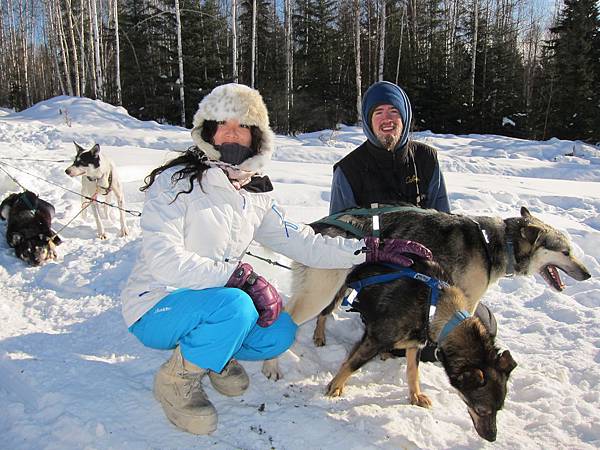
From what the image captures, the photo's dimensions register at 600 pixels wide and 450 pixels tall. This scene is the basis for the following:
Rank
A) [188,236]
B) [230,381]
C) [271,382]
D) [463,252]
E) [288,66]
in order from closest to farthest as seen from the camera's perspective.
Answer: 1. [188,236]
2. [230,381]
3. [271,382]
4. [463,252]
5. [288,66]

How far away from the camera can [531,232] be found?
311cm

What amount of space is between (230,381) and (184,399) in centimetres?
35

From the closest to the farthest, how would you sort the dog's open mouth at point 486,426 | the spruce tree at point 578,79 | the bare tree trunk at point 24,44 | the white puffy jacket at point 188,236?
the white puffy jacket at point 188,236, the dog's open mouth at point 486,426, the spruce tree at point 578,79, the bare tree trunk at point 24,44

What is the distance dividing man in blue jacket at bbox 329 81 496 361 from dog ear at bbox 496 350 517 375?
59.7 inches

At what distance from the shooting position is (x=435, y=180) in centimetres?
361

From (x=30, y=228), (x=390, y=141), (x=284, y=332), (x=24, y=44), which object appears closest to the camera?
(x=284, y=332)

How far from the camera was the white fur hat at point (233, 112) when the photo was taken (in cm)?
223

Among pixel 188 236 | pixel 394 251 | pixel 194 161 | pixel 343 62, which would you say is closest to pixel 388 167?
pixel 394 251

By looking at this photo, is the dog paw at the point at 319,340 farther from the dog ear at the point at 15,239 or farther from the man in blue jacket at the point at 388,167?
the dog ear at the point at 15,239

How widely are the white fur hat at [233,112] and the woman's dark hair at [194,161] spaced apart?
0.03m

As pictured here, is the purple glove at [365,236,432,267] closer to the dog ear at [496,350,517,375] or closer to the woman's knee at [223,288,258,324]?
the dog ear at [496,350,517,375]

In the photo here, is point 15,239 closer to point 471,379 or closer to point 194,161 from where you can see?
point 194,161

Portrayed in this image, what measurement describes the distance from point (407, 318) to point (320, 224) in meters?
0.93

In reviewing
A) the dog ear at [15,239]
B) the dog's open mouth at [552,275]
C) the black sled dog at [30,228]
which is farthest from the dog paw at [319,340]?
the dog ear at [15,239]
